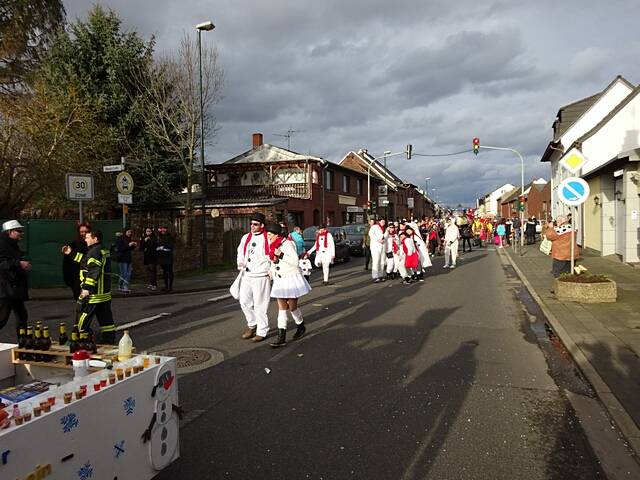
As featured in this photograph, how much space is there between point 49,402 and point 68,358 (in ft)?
3.65

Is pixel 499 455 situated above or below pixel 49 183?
below

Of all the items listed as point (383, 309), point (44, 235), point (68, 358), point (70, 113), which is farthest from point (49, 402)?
point (70, 113)

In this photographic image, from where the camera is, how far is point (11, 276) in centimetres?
671

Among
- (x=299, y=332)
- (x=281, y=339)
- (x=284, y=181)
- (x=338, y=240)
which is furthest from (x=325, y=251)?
(x=284, y=181)

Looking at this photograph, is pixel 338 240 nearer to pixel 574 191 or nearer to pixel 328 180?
pixel 574 191

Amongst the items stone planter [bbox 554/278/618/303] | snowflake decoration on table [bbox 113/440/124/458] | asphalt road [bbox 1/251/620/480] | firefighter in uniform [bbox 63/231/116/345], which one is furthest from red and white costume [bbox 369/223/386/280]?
snowflake decoration on table [bbox 113/440/124/458]

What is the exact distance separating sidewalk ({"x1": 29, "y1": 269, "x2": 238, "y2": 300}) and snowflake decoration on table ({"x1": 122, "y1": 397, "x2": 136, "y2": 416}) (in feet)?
34.9

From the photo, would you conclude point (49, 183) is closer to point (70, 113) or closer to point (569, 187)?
point (70, 113)

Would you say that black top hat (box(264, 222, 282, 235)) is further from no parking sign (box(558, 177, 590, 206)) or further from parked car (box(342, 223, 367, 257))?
parked car (box(342, 223, 367, 257))

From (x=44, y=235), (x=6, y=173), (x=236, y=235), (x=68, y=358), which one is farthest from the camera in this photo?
(x=236, y=235)

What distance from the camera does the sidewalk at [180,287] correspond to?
41.8 ft

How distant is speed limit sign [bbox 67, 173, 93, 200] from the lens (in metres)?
11.4

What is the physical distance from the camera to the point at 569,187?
1031cm

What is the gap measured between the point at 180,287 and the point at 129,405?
11908 millimetres
